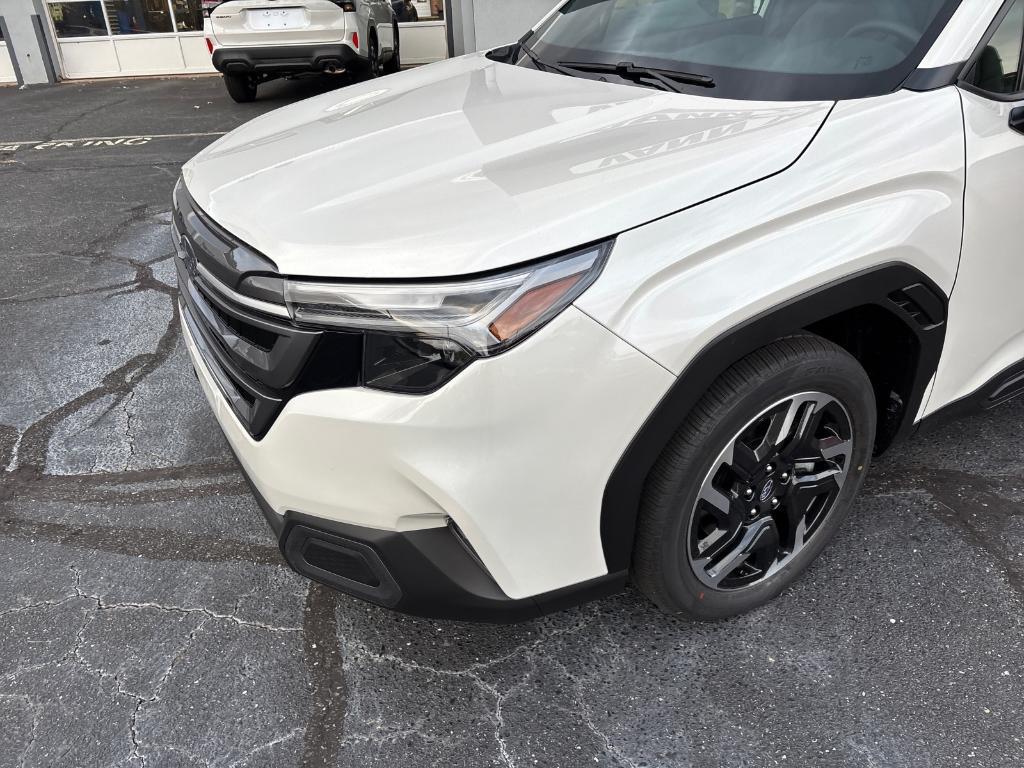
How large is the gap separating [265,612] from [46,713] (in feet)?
1.89

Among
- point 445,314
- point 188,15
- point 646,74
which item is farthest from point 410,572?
point 188,15

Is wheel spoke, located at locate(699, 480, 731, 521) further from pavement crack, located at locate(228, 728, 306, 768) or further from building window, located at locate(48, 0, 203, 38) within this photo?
building window, located at locate(48, 0, 203, 38)

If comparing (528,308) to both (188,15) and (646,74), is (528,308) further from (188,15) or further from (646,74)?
(188,15)

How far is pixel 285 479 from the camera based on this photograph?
1680mm

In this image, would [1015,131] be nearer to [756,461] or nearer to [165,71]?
[756,461]

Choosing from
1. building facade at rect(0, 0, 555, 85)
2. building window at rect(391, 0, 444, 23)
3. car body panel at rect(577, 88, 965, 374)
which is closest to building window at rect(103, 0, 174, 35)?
building facade at rect(0, 0, 555, 85)

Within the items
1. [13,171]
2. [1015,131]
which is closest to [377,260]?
[1015,131]

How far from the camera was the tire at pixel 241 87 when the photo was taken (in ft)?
32.6

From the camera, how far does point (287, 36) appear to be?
29.7 ft

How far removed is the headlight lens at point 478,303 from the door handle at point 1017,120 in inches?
49.2

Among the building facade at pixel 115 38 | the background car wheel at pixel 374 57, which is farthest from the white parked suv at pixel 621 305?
the building facade at pixel 115 38

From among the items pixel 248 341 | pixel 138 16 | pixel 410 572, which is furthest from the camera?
pixel 138 16

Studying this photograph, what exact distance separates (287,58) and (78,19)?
Answer: 5844 millimetres

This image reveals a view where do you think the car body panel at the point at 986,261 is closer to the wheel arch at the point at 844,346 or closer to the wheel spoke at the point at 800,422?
the wheel arch at the point at 844,346
